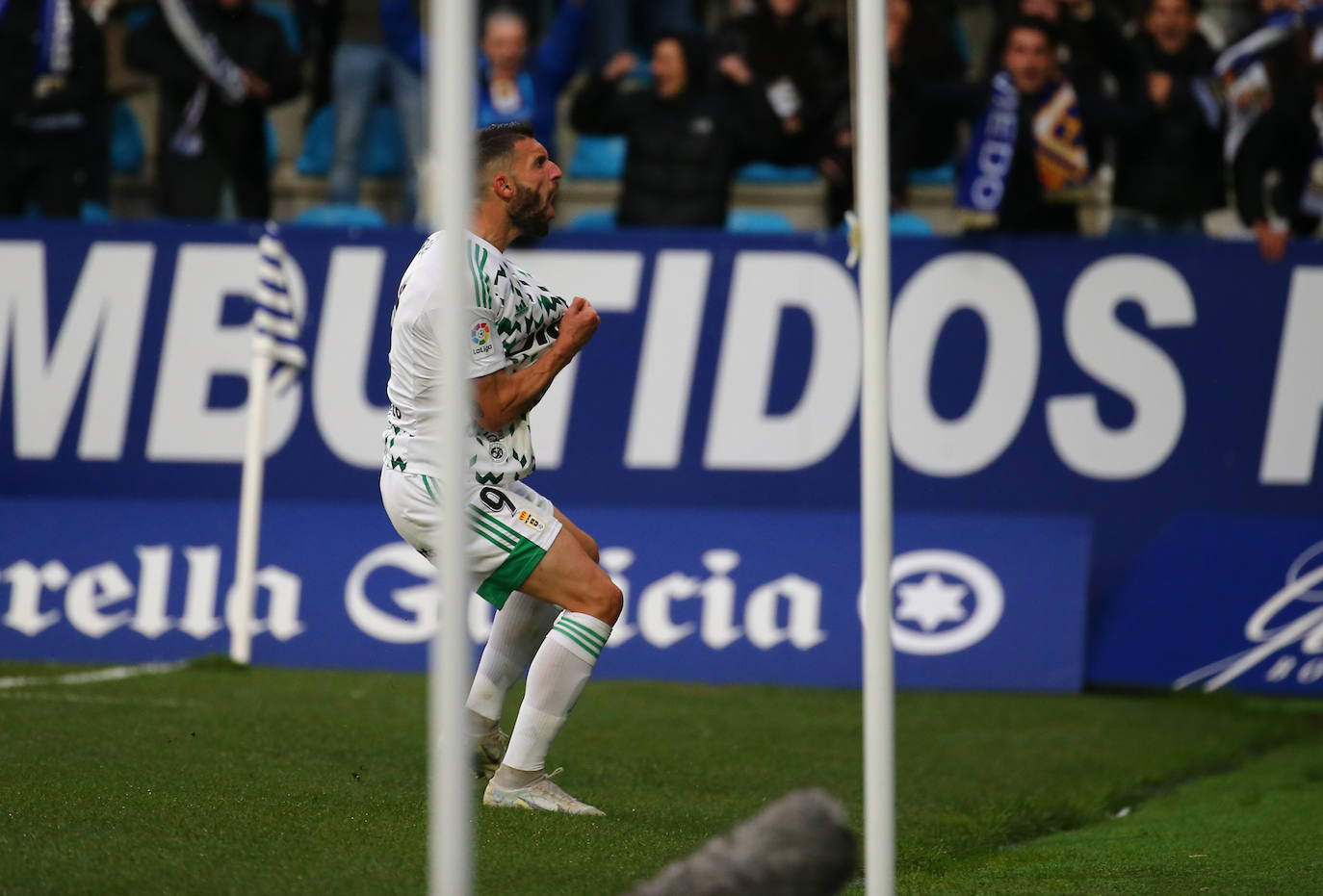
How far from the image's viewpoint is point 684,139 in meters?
11.6

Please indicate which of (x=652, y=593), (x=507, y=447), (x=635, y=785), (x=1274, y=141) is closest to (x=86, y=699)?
(x=635, y=785)

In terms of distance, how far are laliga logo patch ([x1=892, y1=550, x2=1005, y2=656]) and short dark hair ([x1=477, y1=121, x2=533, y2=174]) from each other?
15.6ft

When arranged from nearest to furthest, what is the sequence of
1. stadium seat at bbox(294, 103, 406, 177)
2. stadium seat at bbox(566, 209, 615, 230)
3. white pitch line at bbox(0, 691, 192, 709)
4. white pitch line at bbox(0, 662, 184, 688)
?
white pitch line at bbox(0, 691, 192, 709)
white pitch line at bbox(0, 662, 184, 688)
stadium seat at bbox(566, 209, 615, 230)
stadium seat at bbox(294, 103, 406, 177)

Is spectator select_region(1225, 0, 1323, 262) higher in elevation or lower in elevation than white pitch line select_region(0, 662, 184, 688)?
higher

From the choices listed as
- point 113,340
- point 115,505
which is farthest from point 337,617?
point 113,340

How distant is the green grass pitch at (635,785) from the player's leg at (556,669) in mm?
166

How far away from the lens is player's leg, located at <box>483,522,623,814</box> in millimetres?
→ 5703

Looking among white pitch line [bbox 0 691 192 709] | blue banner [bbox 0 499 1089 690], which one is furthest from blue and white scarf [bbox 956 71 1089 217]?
white pitch line [bbox 0 691 192 709]

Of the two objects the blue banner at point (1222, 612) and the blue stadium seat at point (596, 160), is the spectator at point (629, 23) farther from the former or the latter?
the blue banner at point (1222, 612)

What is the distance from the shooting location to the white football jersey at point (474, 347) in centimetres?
566

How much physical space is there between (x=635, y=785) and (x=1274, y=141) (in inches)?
273

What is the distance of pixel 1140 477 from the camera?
1087cm

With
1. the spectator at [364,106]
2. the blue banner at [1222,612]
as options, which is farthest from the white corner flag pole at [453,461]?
the spectator at [364,106]

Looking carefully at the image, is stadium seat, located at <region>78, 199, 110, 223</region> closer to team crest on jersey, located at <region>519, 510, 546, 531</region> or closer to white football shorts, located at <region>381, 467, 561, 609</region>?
white football shorts, located at <region>381, 467, 561, 609</region>
